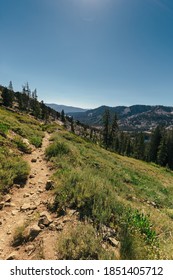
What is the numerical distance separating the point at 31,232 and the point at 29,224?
1.64 ft

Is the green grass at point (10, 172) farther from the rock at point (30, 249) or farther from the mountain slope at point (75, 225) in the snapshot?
the rock at point (30, 249)

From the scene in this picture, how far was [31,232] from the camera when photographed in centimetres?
498

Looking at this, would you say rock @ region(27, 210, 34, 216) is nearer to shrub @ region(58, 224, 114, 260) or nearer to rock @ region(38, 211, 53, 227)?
rock @ region(38, 211, 53, 227)

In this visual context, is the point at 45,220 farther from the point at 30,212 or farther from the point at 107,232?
the point at 107,232

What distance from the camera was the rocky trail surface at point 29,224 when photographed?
446 cm

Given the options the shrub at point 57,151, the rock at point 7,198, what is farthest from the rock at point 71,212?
the shrub at point 57,151

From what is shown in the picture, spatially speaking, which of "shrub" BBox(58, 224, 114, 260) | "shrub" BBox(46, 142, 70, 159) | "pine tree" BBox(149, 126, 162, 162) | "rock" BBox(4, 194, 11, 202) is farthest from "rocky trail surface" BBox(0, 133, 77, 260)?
"pine tree" BBox(149, 126, 162, 162)

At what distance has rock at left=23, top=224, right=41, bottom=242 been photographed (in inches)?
192

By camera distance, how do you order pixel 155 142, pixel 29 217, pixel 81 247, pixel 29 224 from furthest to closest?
1. pixel 155 142
2. pixel 29 217
3. pixel 29 224
4. pixel 81 247

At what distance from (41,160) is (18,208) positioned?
5.53m

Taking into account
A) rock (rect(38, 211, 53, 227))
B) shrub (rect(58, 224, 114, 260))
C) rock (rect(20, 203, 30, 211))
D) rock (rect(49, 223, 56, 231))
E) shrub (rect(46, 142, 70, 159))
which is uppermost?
shrub (rect(46, 142, 70, 159))

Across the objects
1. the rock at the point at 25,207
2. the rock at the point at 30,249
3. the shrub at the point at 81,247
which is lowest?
the rock at the point at 30,249

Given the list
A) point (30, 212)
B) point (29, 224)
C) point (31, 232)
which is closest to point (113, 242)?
point (31, 232)
